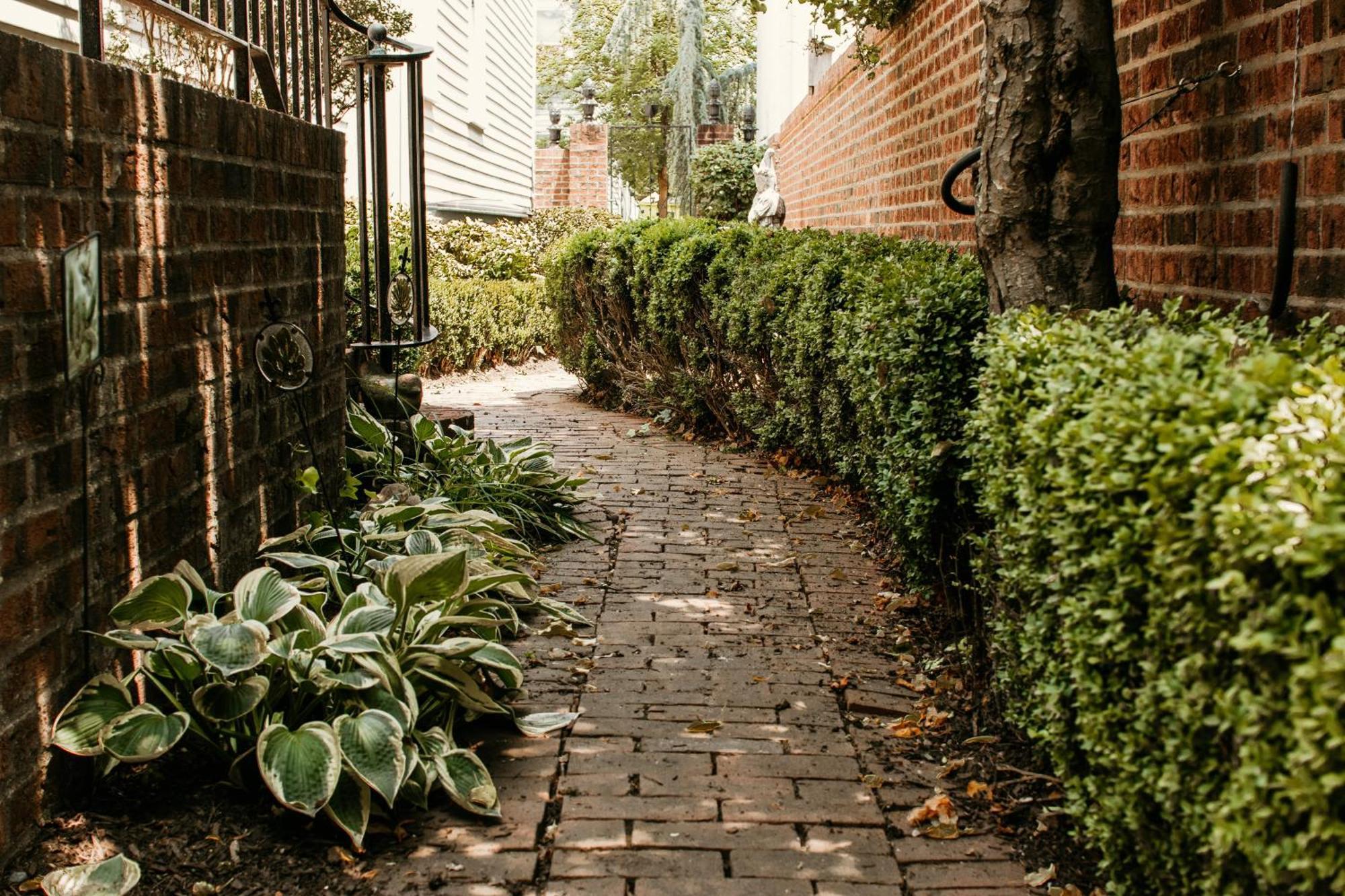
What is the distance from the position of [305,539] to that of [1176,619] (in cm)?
367

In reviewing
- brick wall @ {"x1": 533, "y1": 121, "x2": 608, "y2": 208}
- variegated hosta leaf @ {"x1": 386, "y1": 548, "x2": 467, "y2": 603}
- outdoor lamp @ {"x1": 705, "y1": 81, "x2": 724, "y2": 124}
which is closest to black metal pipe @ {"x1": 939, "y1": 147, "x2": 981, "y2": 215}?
variegated hosta leaf @ {"x1": 386, "y1": 548, "x2": 467, "y2": 603}

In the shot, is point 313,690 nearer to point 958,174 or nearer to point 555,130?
point 958,174

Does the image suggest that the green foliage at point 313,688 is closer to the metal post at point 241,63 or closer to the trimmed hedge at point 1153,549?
Result: the trimmed hedge at point 1153,549

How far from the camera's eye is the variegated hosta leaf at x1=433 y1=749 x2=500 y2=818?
11.4 ft

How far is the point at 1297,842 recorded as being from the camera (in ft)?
5.85

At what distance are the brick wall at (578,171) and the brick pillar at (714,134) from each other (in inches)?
76.3

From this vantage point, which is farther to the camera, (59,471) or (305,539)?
(305,539)

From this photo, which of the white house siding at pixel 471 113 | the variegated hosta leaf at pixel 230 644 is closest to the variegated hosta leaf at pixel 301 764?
the variegated hosta leaf at pixel 230 644

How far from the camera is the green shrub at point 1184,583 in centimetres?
177

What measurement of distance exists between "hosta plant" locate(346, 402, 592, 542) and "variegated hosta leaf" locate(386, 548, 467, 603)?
200 cm

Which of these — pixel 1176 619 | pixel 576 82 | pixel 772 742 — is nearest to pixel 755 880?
pixel 772 742

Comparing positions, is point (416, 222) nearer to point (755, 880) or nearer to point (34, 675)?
point (34, 675)

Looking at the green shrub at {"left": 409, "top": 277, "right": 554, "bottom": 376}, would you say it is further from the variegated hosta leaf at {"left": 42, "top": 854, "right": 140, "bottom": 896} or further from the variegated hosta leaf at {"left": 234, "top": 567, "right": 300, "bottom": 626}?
the variegated hosta leaf at {"left": 42, "top": 854, "right": 140, "bottom": 896}

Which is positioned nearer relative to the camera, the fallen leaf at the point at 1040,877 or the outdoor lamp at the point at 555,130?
the fallen leaf at the point at 1040,877
